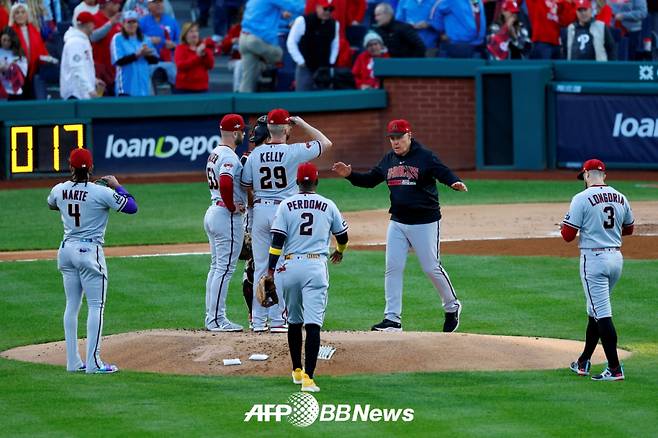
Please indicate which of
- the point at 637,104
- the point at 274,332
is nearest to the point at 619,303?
the point at 274,332

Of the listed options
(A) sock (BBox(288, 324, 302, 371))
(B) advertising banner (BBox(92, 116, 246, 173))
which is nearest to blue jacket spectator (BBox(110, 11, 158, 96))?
(B) advertising banner (BBox(92, 116, 246, 173))

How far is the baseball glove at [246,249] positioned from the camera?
11711 millimetres

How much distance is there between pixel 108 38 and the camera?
21.9 m

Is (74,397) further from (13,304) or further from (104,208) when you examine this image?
(13,304)

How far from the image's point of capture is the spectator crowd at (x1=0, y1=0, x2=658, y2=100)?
69.9 feet

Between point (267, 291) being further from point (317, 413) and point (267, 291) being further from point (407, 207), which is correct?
point (407, 207)

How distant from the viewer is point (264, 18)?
2192 centimetres

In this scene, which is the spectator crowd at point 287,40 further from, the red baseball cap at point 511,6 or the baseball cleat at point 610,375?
the baseball cleat at point 610,375

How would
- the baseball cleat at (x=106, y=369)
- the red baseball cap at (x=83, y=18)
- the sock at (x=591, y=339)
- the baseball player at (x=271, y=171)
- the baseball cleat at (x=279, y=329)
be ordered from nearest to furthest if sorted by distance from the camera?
the sock at (x=591, y=339), the baseball cleat at (x=106, y=369), the baseball player at (x=271, y=171), the baseball cleat at (x=279, y=329), the red baseball cap at (x=83, y=18)

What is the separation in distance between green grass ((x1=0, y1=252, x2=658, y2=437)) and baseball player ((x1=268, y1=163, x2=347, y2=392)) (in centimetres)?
37

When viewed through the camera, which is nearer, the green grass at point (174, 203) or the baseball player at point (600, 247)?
the baseball player at point (600, 247)

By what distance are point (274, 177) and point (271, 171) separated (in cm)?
→ 6

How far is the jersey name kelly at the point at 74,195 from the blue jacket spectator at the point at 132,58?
11020 mm

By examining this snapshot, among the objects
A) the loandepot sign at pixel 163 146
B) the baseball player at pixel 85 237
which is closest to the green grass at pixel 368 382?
the baseball player at pixel 85 237
